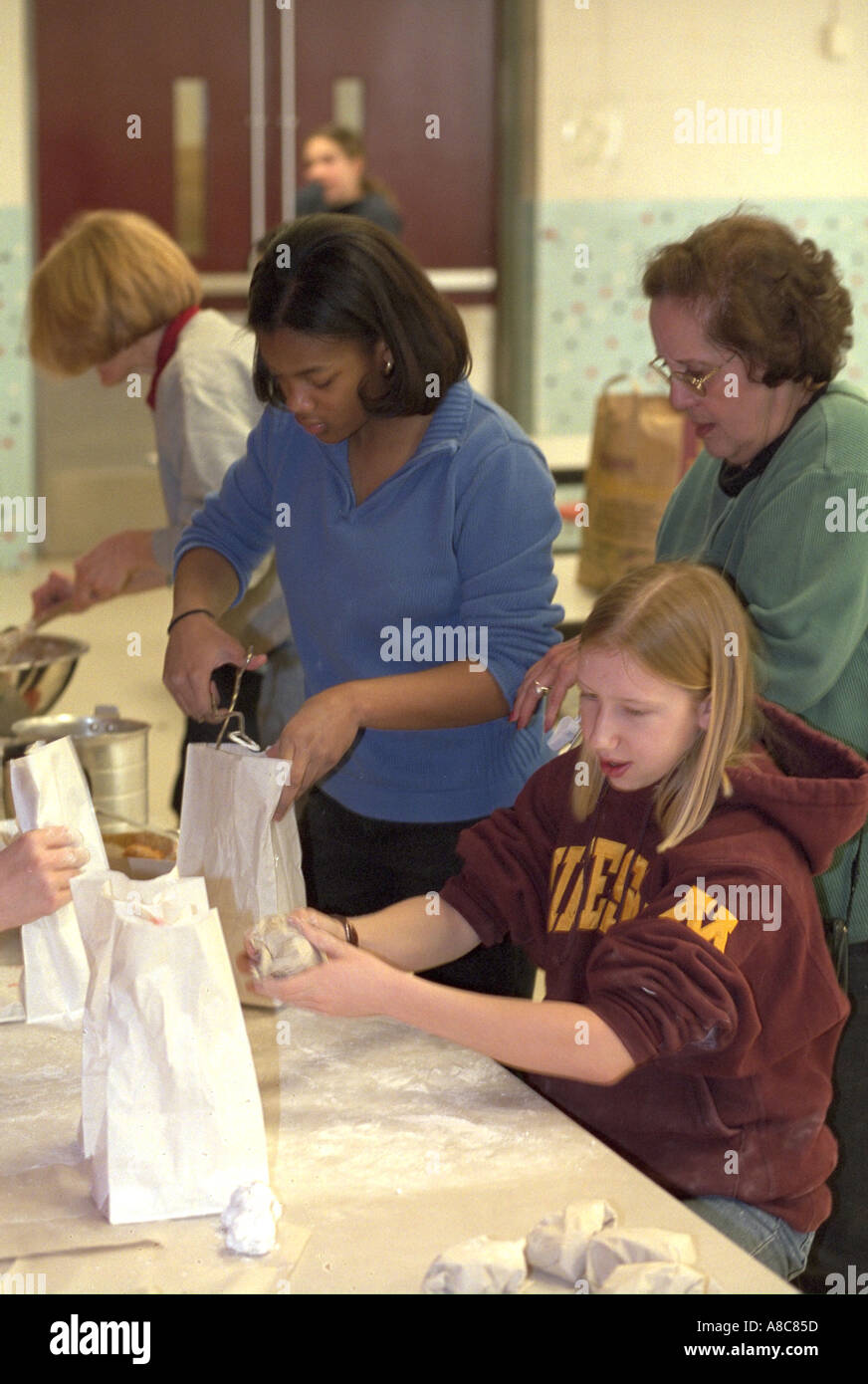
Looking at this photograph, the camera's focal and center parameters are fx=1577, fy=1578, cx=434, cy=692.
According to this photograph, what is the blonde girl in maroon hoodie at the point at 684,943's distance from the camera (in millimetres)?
1217

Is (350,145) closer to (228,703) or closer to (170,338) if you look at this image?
(170,338)

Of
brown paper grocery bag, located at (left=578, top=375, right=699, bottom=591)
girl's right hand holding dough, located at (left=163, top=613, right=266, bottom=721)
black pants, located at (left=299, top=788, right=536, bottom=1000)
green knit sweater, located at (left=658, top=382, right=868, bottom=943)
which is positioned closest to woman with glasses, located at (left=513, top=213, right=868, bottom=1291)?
green knit sweater, located at (left=658, top=382, right=868, bottom=943)

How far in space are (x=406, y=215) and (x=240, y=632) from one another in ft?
12.1

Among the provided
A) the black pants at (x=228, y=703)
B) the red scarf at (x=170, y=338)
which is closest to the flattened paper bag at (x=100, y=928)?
the black pants at (x=228, y=703)

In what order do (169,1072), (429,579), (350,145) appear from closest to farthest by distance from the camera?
(169,1072) → (429,579) → (350,145)

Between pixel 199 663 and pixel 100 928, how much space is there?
63cm

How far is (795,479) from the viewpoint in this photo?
5.05 ft

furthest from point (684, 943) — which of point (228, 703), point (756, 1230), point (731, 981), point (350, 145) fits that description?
point (350, 145)

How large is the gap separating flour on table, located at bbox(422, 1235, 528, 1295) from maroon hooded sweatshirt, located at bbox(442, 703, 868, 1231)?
0.24 m

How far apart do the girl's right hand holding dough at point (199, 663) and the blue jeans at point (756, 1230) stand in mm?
729

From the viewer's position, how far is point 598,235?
5.35 meters

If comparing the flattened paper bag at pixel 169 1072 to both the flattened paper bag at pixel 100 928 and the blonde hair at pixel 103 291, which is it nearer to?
the flattened paper bag at pixel 100 928
